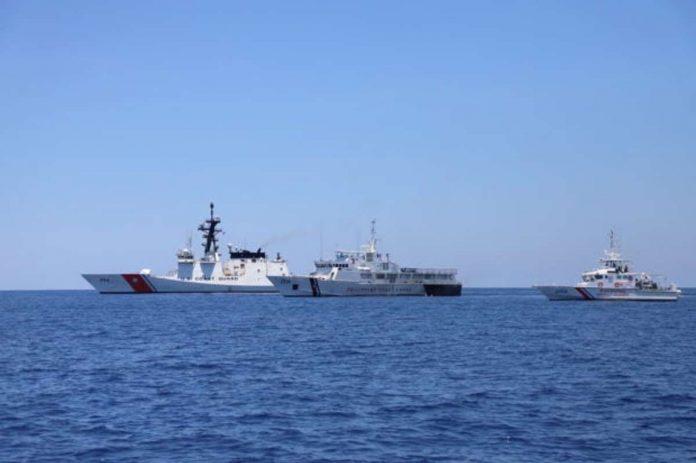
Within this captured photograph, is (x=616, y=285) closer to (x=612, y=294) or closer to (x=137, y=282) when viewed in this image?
(x=612, y=294)

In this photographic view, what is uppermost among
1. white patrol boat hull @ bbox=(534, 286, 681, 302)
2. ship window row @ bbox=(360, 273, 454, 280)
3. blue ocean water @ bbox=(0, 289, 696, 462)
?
ship window row @ bbox=(360, 273, 454, 280)

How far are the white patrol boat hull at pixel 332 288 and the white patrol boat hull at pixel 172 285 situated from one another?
48.3 feet

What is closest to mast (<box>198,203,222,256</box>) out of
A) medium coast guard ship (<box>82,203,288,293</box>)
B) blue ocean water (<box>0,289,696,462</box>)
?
medium coast guard ship (<box>82,203,288,293</box>)

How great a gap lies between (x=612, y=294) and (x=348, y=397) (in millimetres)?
76734

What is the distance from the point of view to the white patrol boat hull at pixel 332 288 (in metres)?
114

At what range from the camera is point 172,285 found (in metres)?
130

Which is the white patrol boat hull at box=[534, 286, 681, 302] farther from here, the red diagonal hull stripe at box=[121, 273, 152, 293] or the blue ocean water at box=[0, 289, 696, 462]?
the red diagonal hull stripe at box=[121, 273, 152, 293]

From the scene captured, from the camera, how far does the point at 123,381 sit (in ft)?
95.9


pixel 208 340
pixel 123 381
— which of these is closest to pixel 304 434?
pixel 123 381

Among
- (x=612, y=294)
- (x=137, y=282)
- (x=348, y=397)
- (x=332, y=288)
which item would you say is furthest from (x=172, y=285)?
(x=348, y=397)

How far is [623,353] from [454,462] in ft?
79.7

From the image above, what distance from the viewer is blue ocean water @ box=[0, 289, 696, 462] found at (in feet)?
61.8

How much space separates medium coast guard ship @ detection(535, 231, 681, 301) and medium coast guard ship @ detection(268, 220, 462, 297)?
104ft

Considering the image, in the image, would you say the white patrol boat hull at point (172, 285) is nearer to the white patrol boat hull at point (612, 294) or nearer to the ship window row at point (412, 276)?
the ship window row at point (412, 276)
